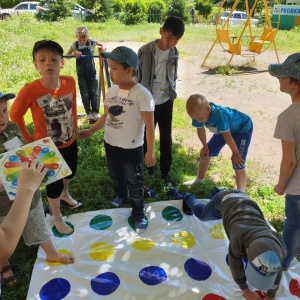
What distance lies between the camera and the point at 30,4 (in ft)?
69.5

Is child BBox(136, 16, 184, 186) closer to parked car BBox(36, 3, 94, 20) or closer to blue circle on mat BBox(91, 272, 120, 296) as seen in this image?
blue circle on mat BBox(91, 272, 120, 296)

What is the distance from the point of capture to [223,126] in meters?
2.71

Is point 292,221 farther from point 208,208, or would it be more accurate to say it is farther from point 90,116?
point 90,116

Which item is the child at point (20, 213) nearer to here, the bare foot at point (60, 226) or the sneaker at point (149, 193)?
the bare foot at point (60, 226)

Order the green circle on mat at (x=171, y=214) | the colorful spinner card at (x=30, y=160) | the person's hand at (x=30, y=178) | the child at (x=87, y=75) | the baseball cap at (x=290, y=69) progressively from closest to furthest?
1. the person's hand at (x=30, y=178)
2. the colorful spinner card at (x=30, y=160)
3. the baseball cap at (x=290, y=69)
4. the green circle on mat at (x=171, y=214)
5. the child at (x=87, y=75)

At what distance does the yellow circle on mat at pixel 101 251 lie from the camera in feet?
7.99

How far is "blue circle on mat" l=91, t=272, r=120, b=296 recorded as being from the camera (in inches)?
84.3

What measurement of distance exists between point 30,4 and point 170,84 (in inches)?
859

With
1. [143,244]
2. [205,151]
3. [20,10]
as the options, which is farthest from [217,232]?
[20,10]

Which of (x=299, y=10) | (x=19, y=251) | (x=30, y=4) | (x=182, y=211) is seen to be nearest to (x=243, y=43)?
(x=299, y=10)

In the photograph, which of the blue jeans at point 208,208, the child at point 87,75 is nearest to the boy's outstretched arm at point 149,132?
the blue jeans at point 208,208

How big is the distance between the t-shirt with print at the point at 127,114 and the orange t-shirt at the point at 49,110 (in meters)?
0.30

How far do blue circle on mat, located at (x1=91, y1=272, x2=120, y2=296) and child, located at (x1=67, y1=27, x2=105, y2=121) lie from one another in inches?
131

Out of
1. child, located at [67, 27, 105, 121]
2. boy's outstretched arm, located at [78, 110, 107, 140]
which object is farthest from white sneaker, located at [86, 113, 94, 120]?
boy's outstretched arm, located at [78, 110, 107, 140]
